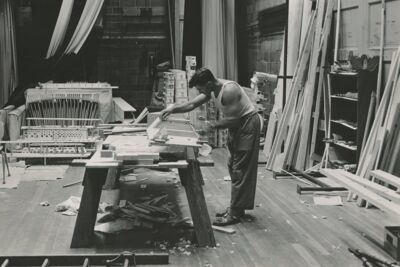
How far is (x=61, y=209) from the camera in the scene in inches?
223

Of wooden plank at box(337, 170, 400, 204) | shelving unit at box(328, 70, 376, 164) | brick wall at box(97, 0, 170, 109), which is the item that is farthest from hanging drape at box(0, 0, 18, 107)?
wooden plank at box(337, 170, 400, 204)

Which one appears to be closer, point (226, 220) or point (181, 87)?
point (226, 220)

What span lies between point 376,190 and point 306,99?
265cm

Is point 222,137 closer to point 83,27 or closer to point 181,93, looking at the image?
point 181,93

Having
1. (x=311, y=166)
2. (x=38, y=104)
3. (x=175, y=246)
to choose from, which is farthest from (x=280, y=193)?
(x=38, y=104)

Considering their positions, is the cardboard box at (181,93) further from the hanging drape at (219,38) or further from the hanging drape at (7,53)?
the hanging drape at (7,53)

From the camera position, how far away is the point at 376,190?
4.81 metres

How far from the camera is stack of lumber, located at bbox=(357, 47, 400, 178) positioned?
218 inches

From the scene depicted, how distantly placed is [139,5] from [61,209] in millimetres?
6586

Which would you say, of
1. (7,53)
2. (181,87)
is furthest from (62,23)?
(181,87)

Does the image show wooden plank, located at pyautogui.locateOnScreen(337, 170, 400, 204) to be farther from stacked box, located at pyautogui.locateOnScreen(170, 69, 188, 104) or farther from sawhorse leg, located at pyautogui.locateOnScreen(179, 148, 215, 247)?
stacked box, located at pyautogui.locateOnScreen(170, 69, 188, 104)

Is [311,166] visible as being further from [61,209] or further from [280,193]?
[61,209]

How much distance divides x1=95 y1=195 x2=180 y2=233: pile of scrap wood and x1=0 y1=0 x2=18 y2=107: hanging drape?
5080mm

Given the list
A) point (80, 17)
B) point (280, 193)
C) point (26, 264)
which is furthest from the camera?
point (80, 17)
